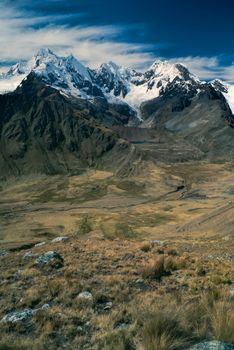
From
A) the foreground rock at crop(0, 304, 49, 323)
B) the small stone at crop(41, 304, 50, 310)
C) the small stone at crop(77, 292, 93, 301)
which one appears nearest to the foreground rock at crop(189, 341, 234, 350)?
the foreground rock at crop(0, 304, 49, 323)

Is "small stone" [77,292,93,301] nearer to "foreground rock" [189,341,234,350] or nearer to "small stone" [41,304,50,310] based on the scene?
"small stone" [41,304,50,310]

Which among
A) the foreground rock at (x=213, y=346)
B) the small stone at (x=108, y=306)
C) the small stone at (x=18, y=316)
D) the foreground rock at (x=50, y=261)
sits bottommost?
the foreground rock at (x=50, y=261)

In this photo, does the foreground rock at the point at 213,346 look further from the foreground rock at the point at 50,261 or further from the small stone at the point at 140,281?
the foreground rock at the point at 50,261

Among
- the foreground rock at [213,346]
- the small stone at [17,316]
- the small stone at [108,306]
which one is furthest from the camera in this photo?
the small stone at [108,306]

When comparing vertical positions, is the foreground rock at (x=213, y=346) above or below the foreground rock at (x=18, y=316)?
above

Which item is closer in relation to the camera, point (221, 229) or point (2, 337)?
point (2, 337)

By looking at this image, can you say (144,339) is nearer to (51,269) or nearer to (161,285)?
(161,285)

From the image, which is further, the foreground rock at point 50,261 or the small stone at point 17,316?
the foreground rock at point 50,261

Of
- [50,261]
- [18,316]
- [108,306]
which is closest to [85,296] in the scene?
[108,306]

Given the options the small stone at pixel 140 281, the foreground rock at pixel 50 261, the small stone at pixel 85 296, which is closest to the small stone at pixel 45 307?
the small stone at pixel 85 296

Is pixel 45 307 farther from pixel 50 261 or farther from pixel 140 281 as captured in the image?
pixel 50 261

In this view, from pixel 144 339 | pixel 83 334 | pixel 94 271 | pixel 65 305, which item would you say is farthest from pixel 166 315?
pixel 94 271
